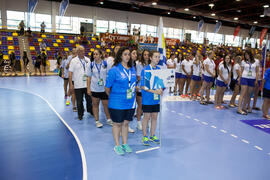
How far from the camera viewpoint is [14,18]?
59.4 feet

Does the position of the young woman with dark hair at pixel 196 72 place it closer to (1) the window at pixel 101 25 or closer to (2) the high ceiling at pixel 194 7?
(2) the high ceiling at pixel 194 7

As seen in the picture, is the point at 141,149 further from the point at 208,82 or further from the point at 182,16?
the point at 182,16

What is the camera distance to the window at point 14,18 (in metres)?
17.9

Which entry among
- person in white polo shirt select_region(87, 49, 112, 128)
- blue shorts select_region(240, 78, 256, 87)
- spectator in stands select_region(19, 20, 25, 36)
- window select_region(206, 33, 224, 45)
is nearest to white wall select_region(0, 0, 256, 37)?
window select_region(206, 33, 224, 45)

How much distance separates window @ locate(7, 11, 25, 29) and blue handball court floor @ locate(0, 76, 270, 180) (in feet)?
52.1

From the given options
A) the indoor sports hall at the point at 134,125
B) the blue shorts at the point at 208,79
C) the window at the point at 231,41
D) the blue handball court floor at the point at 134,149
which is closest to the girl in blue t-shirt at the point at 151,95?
the indoor sports hall at the point at 134,125

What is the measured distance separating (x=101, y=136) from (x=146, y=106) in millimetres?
1107

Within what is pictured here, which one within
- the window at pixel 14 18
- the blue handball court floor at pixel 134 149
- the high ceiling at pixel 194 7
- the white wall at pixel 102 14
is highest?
the high ceiling at pixel 194 7

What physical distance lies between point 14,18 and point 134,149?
1940 centimetres

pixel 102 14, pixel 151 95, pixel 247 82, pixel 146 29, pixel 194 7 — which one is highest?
pixel 194 7

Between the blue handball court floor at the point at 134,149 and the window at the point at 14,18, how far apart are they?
15.9 m

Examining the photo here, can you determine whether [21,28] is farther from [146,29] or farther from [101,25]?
[146,29]

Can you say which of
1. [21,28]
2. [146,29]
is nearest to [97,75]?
[21,28]

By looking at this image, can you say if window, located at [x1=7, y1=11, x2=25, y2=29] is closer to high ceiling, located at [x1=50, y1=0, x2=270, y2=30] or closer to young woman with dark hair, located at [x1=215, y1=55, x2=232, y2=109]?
high ceiling, located at [x1=50, y1=0, x2=270, y2=30]
